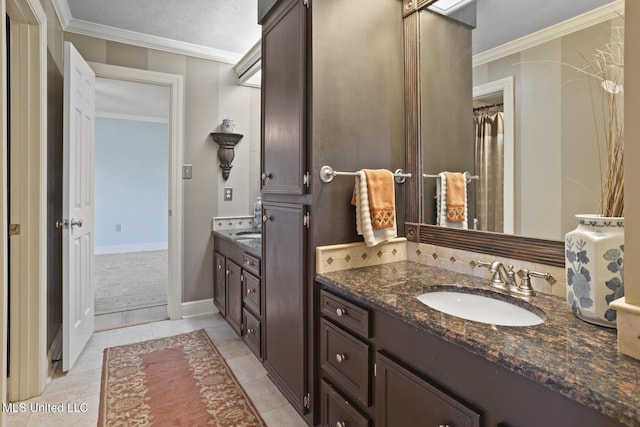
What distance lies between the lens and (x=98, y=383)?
6.95ft

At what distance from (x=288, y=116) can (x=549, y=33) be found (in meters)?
1.10

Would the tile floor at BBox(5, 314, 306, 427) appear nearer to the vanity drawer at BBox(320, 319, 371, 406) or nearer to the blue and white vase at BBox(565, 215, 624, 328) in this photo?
the vanity drawer at BBox(320, 319, 371, 406)

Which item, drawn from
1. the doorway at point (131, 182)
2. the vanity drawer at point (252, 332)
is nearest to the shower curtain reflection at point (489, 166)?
the vanity drawer at point (252, 332)

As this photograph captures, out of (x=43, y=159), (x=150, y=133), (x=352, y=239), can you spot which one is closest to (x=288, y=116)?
(x=352, y=239)

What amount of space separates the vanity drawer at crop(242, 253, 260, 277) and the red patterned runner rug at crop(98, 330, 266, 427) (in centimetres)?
68

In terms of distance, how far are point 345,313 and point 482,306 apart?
510 mm

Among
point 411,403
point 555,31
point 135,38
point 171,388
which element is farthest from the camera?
point 135,38

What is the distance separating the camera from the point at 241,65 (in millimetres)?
3240

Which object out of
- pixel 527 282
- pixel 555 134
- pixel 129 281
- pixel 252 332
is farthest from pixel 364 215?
pixel 129 281

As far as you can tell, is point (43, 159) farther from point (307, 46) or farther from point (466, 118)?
point (466, 118)

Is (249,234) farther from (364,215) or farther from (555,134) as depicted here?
(555,134)

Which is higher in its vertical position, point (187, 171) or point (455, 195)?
point (187, 171)

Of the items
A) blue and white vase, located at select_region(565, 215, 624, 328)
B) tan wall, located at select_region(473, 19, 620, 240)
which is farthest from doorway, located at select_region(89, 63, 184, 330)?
blue and white vase, located at select_region(565, 215, 624, 328)

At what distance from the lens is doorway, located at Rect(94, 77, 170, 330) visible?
5469 millimetres
